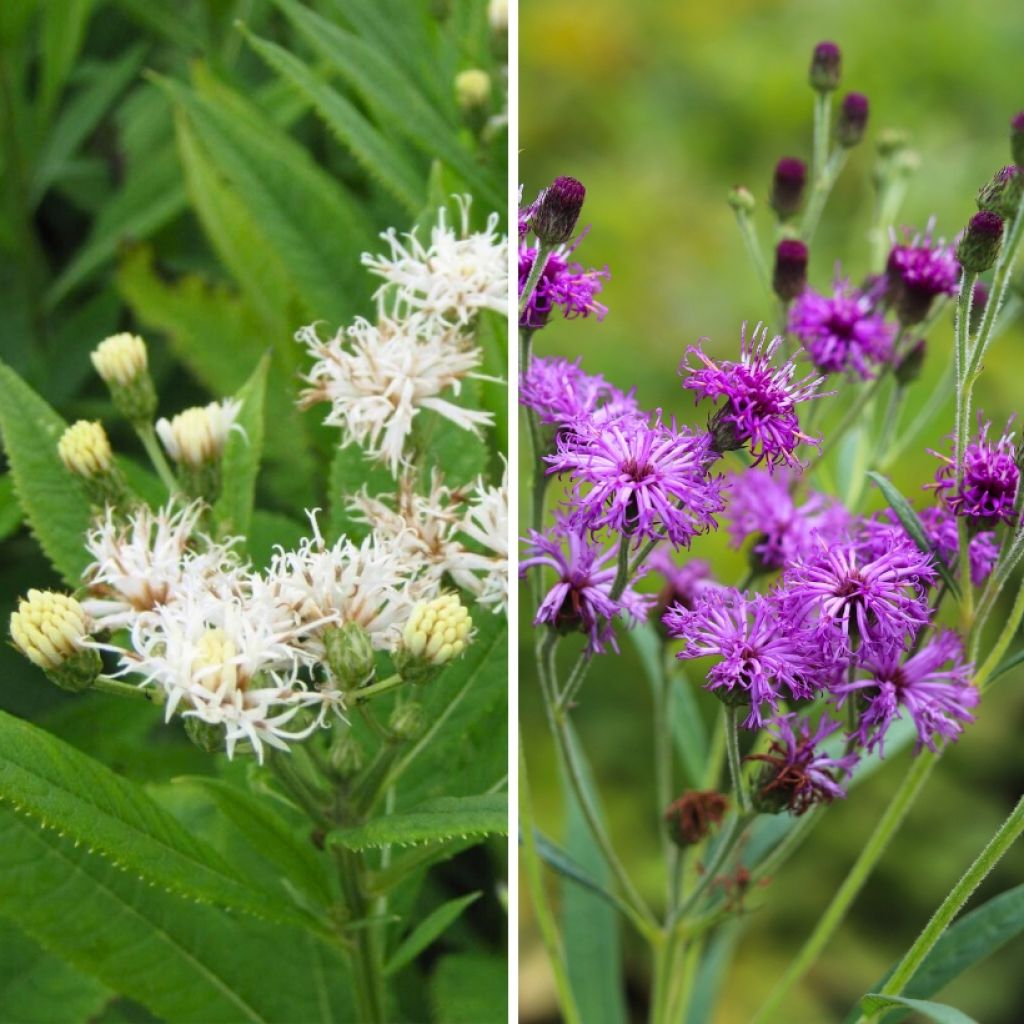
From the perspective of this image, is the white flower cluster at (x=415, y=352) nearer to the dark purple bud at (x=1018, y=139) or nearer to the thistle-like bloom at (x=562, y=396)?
the thistle-like bloom at (x=562, y=396)

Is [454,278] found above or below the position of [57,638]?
above

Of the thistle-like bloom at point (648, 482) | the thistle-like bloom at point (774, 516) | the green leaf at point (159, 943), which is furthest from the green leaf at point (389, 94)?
the green leaf at point (159, 943)

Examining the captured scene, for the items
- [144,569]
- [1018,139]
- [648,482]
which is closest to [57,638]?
[144,569]

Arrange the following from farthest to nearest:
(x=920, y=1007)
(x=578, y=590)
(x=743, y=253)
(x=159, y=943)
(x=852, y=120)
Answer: (x=743, y=253), (x=852, y=120), (x=159, y=943), (x=578, y=590), (x=920, y=1007)

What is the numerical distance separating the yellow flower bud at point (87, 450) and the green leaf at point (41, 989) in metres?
0.31

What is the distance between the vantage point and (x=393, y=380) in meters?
0.72

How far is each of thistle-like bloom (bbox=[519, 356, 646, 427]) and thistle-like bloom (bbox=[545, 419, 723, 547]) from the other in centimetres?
3

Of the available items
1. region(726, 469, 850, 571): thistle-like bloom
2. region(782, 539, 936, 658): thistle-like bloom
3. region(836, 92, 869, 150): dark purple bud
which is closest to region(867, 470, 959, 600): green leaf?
region(782, 539, 936, 658): thistle-like bloom

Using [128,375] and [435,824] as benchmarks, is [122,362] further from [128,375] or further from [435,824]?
[435,824]

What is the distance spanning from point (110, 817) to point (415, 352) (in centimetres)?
26

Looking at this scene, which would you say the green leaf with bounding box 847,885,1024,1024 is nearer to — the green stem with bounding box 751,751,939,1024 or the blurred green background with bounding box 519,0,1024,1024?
the green stem with bounding box 751,751,939,1024

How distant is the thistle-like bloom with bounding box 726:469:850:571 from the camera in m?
0.77

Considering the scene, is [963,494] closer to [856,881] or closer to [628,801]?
[856,881]

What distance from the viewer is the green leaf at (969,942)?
0.69 meters
